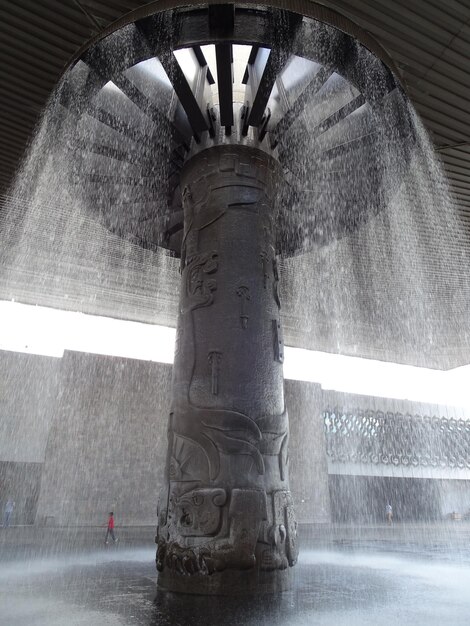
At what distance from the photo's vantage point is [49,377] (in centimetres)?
1394

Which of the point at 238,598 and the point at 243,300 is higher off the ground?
the point at 243,300

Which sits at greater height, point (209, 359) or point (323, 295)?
point (323, 295)

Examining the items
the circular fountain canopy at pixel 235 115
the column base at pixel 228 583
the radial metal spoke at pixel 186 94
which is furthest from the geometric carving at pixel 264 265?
the column base at pixel 228 583

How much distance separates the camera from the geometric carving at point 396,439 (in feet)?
59.2

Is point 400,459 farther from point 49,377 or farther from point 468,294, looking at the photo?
point 49,377

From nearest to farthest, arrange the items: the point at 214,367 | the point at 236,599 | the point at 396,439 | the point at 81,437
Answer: the point at 236,599 → the point at 214,367 → the point at 81,437 → the point at 396,439

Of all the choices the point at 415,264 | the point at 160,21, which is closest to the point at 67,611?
the point at 160,21

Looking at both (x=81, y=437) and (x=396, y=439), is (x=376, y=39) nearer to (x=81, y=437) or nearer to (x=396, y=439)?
(x=81, y=437)

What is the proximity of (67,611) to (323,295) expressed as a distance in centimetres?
1337

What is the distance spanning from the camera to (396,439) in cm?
1964

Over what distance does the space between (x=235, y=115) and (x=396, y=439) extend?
56.3 ft

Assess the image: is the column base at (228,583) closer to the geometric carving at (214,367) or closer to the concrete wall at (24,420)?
the geometric carving at (214,367)

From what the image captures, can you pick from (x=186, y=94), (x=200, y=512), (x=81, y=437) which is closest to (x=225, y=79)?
(x=186, y=94)

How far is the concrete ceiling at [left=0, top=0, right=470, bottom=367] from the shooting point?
214 inches
